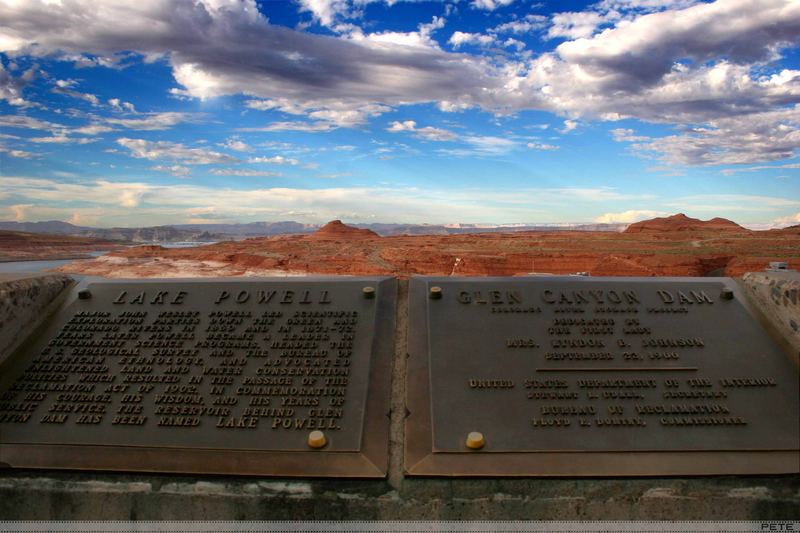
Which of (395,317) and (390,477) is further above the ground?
(395,317)

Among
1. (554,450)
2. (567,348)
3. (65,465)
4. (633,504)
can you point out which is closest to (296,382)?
(65,465)

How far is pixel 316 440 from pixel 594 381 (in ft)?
6.71

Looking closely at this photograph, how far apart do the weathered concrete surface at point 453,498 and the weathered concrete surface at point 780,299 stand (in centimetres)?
140

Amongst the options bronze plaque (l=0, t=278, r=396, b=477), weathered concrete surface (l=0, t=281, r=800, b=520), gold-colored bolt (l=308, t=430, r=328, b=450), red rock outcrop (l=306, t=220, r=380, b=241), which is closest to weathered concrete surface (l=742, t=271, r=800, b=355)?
weathered concrete surface (l=0, t=281, r=800, b=520)

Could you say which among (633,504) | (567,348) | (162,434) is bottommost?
(633,504)

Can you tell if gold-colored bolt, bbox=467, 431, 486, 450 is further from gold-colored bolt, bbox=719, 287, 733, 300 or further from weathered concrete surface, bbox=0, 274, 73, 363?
weathered concrete surface, bbox=0, 274, 73, 363

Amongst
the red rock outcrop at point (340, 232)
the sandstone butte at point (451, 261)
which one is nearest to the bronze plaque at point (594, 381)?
the sandstone butte at point (451, 261)

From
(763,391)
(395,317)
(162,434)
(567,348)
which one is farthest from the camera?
(395,317)

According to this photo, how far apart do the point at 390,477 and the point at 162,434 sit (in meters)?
1.58

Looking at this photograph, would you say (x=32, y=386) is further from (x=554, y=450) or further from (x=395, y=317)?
(x=554, y=450)

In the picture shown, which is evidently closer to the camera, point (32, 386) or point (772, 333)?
point (32, 386)

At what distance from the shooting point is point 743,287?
4.53m

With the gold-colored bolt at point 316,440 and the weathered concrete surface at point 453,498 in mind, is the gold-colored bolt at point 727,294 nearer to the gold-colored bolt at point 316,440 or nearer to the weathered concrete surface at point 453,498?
the weathered concrete surface at point 453,498

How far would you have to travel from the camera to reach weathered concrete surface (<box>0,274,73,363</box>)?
13.2 ft
